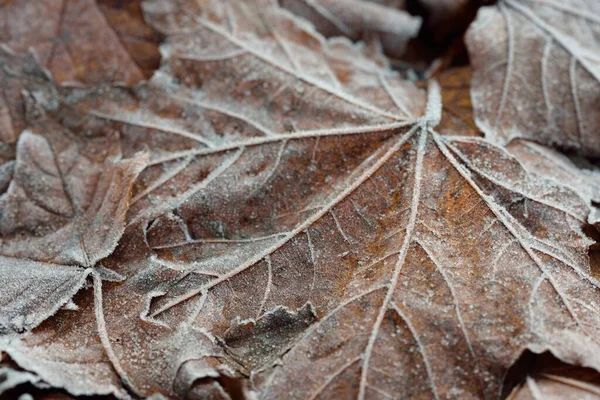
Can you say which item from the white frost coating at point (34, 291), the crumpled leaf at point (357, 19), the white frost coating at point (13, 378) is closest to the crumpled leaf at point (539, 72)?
the crumpled leaf at point (357, 19)

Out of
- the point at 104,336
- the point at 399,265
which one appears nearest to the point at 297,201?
the point at 399,265

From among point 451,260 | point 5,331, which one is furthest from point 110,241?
point 451,260

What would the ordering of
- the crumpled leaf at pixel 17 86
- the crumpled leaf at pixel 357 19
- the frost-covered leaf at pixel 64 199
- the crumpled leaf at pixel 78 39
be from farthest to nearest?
the crumpled leaf at pixel 357 19, the crumpled leaf at pixel 78 39, the crumpled leaf at pixel 17 86, the frost-covered leaf at pixel 64 199

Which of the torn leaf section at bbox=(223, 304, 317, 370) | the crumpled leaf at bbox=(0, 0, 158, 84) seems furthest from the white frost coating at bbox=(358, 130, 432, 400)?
the crumpled leaf at bbox=(0, 0, 158, 84)

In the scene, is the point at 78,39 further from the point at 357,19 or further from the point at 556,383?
the point at 556,383

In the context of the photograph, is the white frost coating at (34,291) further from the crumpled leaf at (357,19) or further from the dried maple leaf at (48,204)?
the crumpled leaf at (357,19)

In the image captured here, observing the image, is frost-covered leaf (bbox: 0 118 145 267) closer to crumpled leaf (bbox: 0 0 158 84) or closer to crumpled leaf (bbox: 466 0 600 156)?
crumpled leaf (bbox: 0 0 158 84)
